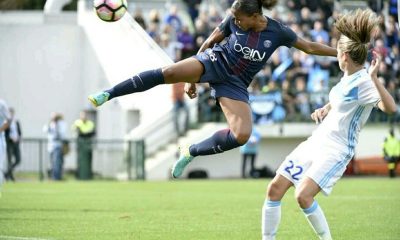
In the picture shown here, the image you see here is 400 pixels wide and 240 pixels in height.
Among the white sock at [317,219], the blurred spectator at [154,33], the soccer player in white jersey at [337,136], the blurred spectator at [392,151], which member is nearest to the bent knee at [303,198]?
the soccer player in white jersey at [337,136]

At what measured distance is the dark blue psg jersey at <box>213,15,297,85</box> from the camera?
10.3 metres

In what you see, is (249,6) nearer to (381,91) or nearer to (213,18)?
(381,91)

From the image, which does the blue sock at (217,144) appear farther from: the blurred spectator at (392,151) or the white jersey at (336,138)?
the blurred spectator at (392,151)

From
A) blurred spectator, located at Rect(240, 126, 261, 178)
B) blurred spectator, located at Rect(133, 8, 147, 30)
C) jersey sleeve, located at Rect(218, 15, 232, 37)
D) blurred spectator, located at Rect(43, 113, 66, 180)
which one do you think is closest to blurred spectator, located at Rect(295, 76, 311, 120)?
blurred spectator, located at Rect(240, 126, 261, 178)

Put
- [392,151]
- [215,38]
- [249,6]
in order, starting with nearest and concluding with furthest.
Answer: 1. [249,6]
2. [215,38]
3. [392,151]

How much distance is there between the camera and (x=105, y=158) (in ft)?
90.7

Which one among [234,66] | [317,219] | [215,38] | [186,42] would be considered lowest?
[317,219]

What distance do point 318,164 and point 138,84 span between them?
2439mm

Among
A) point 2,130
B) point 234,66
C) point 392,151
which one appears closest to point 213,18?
point 392,151

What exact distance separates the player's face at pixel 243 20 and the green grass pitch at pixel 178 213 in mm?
2336

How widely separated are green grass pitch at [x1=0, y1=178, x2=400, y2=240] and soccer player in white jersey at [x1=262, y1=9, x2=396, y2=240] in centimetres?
194

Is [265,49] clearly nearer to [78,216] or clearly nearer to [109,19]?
[109,19]

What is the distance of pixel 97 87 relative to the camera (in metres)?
31.3

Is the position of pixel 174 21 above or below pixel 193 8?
below
